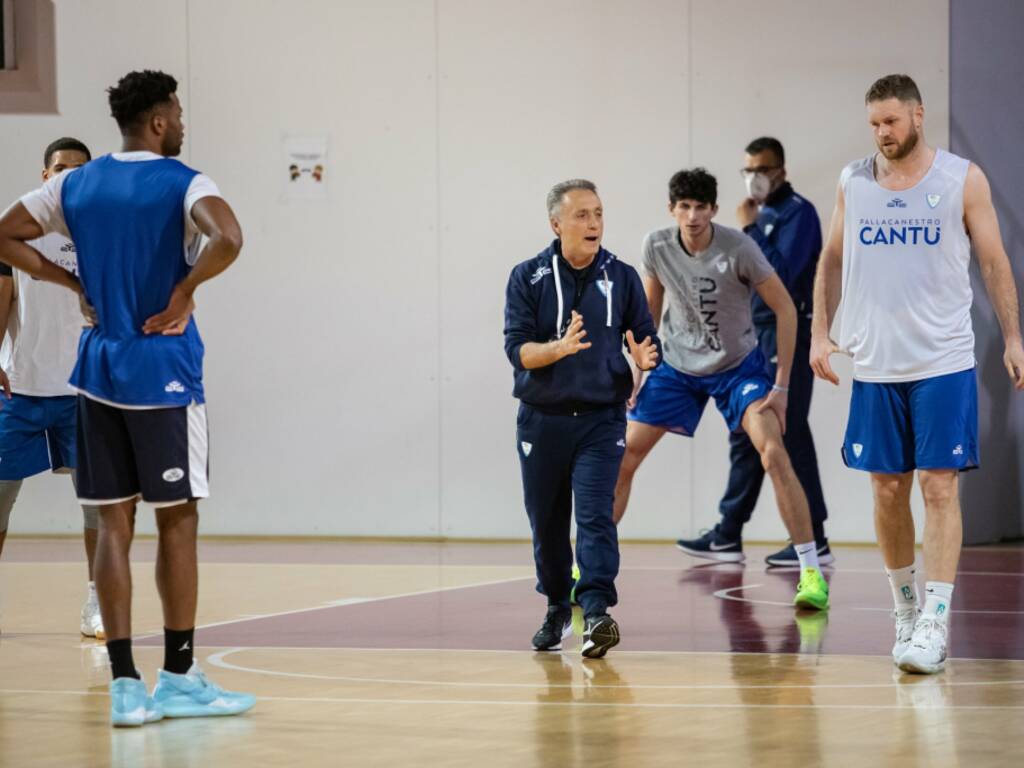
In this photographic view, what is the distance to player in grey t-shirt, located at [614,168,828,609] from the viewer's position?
7.24 metres

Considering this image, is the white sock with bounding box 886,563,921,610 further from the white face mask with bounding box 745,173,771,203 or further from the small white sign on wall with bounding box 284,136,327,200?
the small white sign on wall with bounding box 284,136,327,200

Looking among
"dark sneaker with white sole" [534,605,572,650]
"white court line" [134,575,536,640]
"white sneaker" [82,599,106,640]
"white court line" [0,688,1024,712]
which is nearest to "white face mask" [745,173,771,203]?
"white court line" [134,575,536,640]

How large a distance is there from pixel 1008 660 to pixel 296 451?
228 inches

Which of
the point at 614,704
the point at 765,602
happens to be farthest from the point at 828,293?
the point at 765,602

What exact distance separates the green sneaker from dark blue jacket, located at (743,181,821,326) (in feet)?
6.61

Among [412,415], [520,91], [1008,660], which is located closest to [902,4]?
[520,91]

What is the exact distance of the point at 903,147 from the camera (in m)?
5.33

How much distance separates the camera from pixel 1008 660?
5488 millimetres

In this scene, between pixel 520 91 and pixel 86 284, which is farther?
pixel 520 91

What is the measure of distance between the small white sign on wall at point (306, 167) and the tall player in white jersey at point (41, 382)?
3.94m

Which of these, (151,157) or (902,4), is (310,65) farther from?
(151,157)

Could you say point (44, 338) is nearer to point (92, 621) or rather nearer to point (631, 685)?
point (92, 621)

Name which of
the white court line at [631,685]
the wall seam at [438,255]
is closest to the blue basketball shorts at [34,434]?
the white court line at [631,685]

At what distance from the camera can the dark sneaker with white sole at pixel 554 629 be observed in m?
5.88
